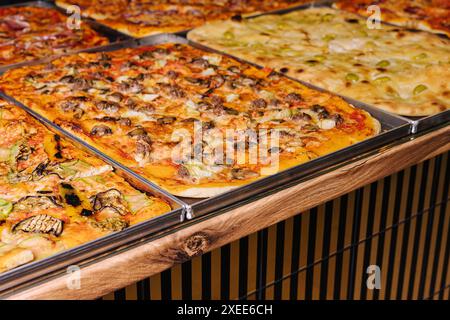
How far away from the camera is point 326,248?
102 inches

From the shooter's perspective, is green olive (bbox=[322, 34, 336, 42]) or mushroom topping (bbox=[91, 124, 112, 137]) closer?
mushroom topping (bbox=[91, 124, 112, 137])

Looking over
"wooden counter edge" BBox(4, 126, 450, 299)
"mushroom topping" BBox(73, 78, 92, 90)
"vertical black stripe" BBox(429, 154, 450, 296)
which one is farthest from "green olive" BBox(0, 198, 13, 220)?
"vertical black stripe" BBox(429, 154, 450, 296)

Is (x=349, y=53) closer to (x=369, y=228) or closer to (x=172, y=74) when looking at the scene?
(x=172, y=74)

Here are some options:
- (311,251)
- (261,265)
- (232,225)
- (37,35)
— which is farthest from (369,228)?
(37,35)

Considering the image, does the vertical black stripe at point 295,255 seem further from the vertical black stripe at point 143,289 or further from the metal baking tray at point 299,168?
the vertical black stripe at point 143,289

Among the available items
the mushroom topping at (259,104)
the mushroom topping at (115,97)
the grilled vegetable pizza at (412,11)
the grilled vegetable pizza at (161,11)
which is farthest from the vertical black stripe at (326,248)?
the grilled vegetable pizza at (412,11)

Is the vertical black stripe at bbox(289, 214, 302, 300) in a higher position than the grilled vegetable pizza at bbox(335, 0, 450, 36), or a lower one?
lower

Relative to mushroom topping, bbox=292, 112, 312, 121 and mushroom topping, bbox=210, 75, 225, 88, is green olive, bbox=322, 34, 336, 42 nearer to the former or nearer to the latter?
mushroom topping, bbox=210, 75, 225, 88

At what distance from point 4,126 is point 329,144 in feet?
3.91

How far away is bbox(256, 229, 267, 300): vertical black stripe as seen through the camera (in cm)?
232

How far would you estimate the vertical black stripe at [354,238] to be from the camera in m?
2.61

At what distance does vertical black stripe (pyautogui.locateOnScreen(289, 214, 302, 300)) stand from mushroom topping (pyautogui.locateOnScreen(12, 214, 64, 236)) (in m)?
0.92
